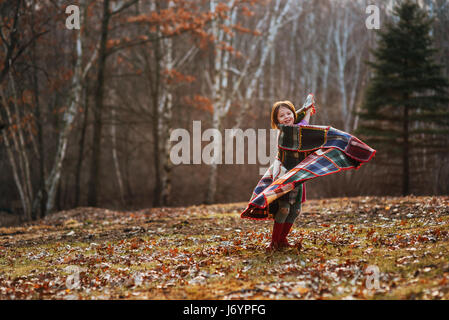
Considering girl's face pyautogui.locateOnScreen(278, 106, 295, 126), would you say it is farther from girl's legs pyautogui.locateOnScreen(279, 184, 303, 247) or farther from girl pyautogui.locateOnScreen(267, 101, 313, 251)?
girl's legs pyautogui.locateOnScreen(279, 184, 303, 247)

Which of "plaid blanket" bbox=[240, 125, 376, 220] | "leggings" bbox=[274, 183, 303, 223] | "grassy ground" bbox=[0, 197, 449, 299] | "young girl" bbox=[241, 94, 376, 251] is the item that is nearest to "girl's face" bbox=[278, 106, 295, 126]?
"young girl" bbox=[241, 94, 376, 251]

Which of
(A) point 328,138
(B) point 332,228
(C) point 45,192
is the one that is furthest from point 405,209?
(C) point 45,192

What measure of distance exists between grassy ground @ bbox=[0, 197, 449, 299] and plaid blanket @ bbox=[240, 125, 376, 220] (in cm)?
94

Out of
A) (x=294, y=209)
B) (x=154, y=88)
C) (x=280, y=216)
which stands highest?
(x=154, y=88)

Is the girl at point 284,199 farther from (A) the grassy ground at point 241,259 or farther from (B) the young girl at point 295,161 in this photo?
(A) the grassy ground at point 241,259

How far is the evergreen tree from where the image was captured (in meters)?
17.1

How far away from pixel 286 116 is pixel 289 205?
1.47 metres

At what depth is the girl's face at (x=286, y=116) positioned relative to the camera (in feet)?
22.5

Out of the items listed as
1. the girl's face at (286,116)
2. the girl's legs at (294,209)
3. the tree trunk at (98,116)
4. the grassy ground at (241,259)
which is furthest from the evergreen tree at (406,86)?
the girl's legs at (294,209)

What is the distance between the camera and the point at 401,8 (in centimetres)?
1802

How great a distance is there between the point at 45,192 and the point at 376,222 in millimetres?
13232

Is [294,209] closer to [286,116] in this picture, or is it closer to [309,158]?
[309,158]

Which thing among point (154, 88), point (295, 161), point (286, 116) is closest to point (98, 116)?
point (154, 88)

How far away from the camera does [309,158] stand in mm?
6660
